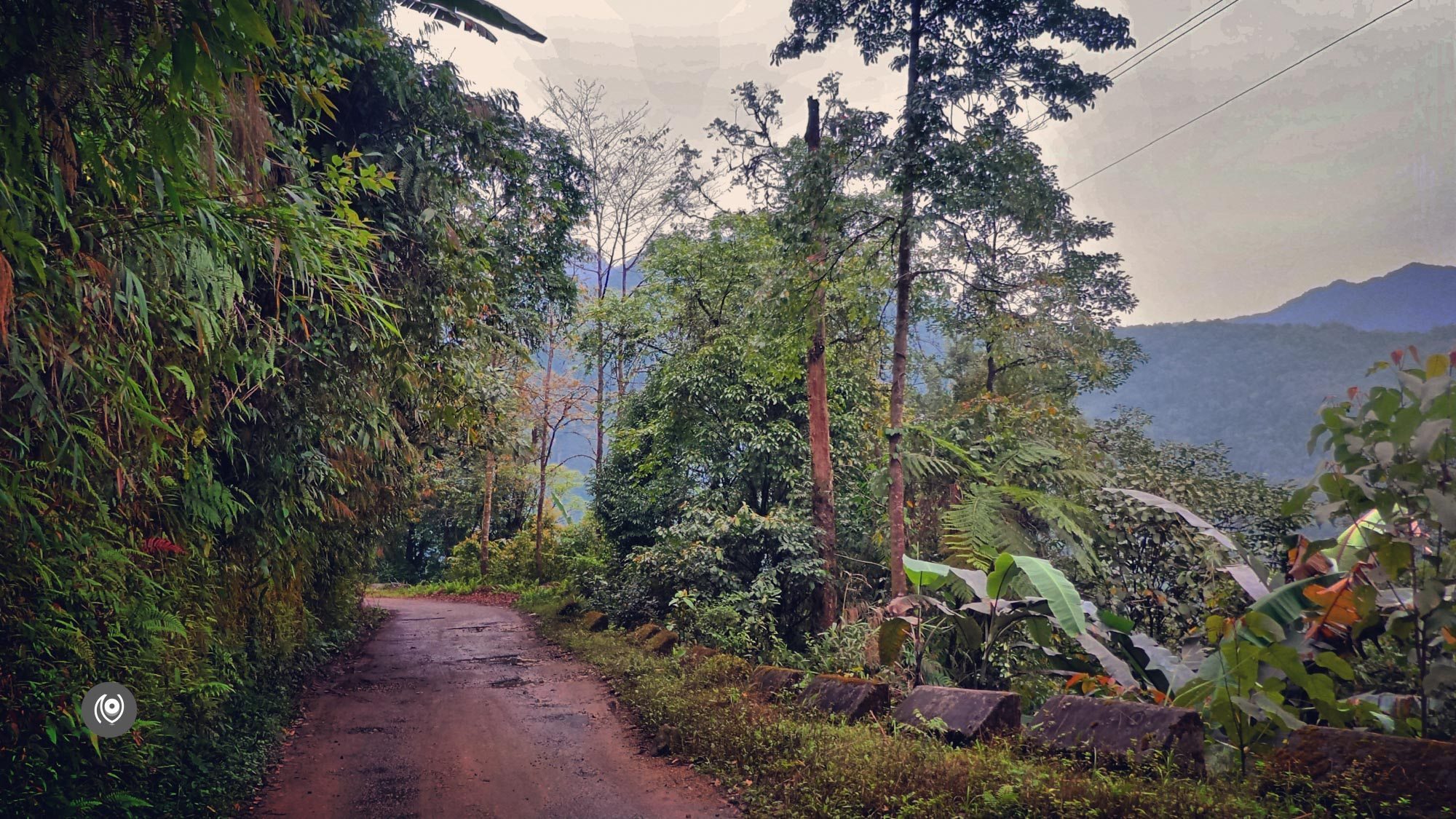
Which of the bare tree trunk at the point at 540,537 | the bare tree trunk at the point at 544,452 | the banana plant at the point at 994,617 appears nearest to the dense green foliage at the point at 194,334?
the banana plant at the point at 994,617

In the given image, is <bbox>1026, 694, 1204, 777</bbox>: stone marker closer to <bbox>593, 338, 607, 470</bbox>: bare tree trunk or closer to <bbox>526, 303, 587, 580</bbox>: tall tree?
<bbox>593, 338, 607, 470</bbox>: bare tree trunk

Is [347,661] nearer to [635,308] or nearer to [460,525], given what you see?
[635,308]

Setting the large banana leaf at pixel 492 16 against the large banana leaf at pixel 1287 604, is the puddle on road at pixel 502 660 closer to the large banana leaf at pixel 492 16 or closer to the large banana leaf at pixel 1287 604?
the large banana leaf at pixel 1287 604

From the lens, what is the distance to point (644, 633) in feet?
36.9

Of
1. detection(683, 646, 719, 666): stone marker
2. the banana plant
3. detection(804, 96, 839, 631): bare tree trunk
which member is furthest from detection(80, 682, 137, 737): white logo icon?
detection(804, 96, 839, 631): bare tree trunk

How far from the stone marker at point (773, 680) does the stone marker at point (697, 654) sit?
1.32 meters

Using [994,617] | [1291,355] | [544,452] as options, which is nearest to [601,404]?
[544,452]

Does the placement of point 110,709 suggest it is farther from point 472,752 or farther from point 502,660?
point 502,660

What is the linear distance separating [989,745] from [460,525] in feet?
98.9

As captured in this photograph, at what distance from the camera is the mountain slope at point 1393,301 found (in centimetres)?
474

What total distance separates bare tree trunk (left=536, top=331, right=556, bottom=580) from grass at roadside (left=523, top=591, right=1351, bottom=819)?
16.7 m

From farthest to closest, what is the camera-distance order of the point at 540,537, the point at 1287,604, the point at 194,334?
the point at 540,537, the point at 1287,604, the point at 194,334

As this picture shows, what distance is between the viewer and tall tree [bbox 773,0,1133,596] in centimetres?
832

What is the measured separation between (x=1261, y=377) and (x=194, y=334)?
10.3 meters
